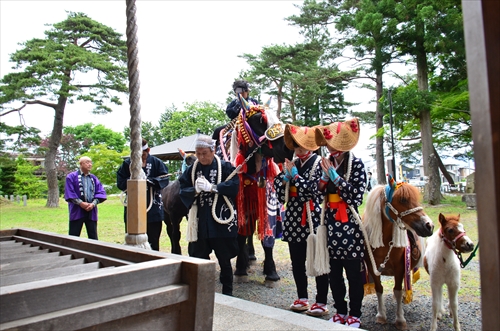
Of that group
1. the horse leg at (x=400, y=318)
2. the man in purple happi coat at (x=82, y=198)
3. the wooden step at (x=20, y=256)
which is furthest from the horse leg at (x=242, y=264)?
the wooden step at (x=20, y=256)

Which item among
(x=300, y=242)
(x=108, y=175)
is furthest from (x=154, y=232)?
(x=108, y=175)

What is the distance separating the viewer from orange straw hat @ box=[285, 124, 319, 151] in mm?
3740

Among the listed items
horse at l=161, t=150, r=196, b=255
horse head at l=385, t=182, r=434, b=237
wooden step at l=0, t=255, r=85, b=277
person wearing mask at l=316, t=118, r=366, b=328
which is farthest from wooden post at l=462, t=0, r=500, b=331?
horse at l=161, t=150, r=196, b=255

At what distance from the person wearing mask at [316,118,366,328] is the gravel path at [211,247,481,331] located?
41 centimetres

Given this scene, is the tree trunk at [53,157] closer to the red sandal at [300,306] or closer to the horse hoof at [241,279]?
the horse hoof at [241,279]

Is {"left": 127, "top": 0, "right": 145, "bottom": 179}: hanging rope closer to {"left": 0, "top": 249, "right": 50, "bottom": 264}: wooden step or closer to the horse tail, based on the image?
{"left": 0, "top": 249, "right": 50, "bottom": 264}: wooden step

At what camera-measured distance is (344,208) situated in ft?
11.3

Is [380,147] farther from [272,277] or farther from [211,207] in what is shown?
[211,207]

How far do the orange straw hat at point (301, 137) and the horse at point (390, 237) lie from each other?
2.64 feet

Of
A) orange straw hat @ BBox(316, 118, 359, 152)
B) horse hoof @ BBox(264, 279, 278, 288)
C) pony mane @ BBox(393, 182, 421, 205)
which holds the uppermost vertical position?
orange straw hat @ BBox(316, 118, 359, 152)

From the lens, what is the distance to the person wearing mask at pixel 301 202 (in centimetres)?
Result: 375

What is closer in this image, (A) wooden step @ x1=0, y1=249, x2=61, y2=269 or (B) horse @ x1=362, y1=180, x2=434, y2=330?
(A) wooden step @ x1=0, y1=249, x2=61, y2=269

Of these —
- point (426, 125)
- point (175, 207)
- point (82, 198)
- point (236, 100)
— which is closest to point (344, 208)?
point (236, 100)

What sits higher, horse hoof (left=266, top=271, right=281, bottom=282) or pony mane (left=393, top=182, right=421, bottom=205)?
Answer: pony mane (left=393, top=182, right=421, bottom=205)
